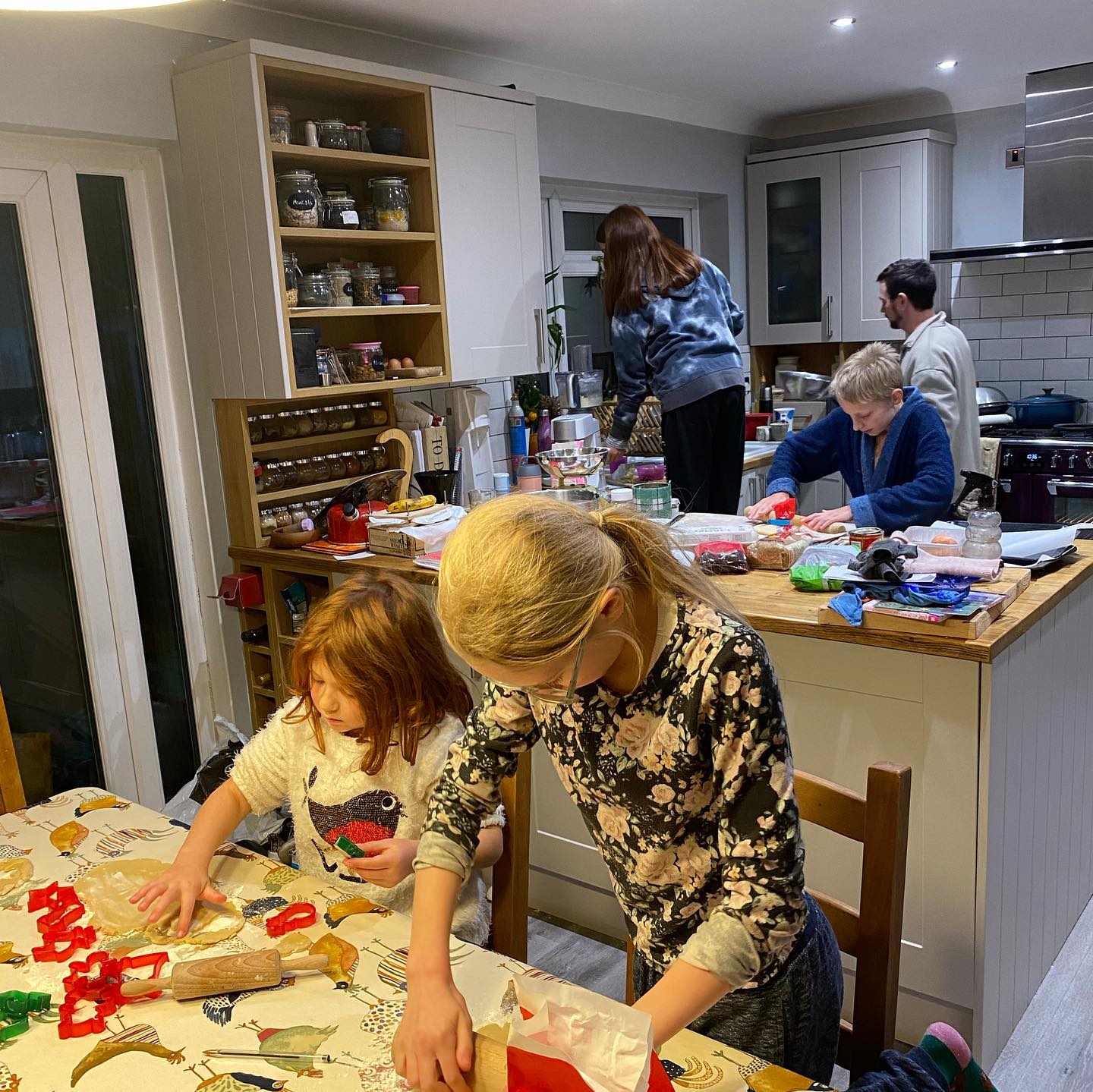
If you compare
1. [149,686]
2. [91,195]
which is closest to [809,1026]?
[149,686]

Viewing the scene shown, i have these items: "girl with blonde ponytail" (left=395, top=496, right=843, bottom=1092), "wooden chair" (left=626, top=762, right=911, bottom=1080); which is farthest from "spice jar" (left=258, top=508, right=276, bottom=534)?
"wooden chair" (left=626, top=762, right=911, bottom=1080)

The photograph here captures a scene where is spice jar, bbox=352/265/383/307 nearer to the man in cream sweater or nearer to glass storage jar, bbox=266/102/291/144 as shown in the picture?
glass storage jar, bbox=266/102/291/144

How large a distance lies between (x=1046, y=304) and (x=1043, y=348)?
20 cm

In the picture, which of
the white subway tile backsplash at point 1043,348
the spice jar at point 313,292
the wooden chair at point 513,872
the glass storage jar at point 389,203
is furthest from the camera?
the white subway tile backsplash at point 1043,348

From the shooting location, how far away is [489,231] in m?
3.38

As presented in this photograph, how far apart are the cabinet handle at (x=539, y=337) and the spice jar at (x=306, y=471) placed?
0.88 meters

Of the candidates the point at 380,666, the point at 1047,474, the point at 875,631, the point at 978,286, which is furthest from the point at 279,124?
the point at 978,286

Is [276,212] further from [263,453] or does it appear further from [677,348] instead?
[677,348]

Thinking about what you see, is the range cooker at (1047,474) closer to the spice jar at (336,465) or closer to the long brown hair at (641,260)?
the long brown hair at (641,260)

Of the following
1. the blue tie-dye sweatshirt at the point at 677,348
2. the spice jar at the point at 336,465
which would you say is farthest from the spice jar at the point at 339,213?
the blue tie-dye sweatshirt at the point at 677,348

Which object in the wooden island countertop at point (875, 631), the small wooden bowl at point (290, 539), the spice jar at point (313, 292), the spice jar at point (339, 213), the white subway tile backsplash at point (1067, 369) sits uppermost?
the spice jar at point (339, 213)

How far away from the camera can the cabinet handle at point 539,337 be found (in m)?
3.60

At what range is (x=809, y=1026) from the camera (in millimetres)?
1235

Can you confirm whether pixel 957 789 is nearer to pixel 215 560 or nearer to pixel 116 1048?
pixel 116 1048
